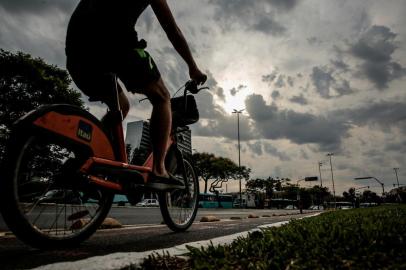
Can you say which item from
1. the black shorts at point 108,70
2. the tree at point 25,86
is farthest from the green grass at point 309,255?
the tree at point 25,86

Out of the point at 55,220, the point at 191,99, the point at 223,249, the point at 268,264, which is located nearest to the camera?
the point at 268,264

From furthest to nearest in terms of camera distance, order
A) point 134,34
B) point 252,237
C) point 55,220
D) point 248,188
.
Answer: point 248,188, point 134,34, point 55,220, point 252,237

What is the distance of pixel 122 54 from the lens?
258cm

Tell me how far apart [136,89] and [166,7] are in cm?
77

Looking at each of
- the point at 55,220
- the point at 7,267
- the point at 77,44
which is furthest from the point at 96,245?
the point at 77,44

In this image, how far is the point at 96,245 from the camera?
2324 mm

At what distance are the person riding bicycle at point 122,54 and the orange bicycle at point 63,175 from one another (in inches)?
5.7

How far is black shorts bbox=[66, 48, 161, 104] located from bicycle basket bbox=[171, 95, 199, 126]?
771mm

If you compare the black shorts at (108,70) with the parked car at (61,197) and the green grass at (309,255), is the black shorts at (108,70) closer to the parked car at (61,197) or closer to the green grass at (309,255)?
the parked car at (61,197)

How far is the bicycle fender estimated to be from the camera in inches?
76.9

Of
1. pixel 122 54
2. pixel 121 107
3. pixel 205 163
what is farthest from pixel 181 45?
pixel 205 163

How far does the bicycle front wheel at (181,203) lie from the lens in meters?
3.39

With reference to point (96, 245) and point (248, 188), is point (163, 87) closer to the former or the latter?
point (96, 245)

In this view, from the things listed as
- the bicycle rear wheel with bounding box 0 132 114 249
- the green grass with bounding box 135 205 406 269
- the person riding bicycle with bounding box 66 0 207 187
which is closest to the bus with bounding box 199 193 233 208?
the person riding bicycle with bounding box 66 0 207 187
